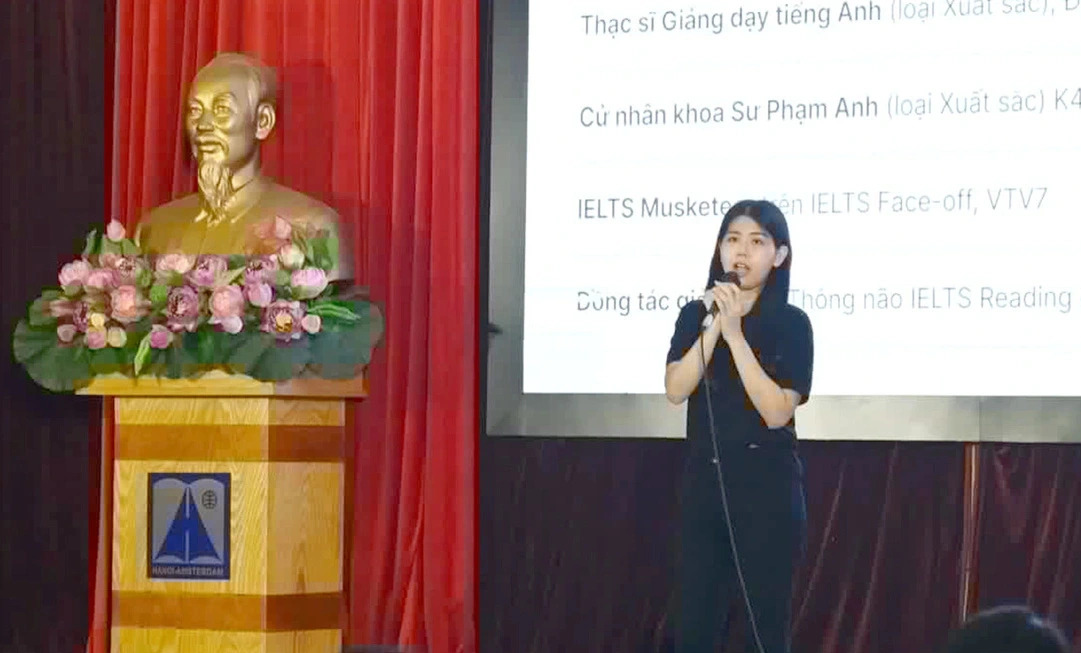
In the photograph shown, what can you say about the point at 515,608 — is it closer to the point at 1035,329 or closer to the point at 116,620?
the point at 116,620

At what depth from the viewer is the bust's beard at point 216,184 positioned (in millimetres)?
4047

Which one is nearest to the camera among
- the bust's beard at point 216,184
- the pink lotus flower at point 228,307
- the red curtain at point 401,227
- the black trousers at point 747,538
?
the pink lotus flower at point 228,307

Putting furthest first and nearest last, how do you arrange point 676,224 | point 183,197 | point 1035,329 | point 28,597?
point 28,597 < point 183,197 < point 676,224 < point 1035,329

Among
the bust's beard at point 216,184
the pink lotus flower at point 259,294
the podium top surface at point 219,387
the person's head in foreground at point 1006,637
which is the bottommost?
the person's head in foreground at point 1006,637

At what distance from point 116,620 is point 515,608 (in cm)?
103

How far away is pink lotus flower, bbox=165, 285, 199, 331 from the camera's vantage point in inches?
146

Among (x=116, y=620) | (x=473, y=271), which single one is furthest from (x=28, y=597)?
(x=473, y=271)

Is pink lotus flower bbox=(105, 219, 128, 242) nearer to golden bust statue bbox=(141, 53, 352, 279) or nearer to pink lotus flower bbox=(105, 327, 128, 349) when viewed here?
golden bust statue bbox=(141, 53, 352, 279)

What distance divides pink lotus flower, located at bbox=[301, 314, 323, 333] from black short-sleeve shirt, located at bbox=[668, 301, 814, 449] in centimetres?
89

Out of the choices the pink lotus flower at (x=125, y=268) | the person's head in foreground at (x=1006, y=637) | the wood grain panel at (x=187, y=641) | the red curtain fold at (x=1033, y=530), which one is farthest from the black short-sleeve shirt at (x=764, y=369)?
the person's head in foreground at (x=1006, y=637)

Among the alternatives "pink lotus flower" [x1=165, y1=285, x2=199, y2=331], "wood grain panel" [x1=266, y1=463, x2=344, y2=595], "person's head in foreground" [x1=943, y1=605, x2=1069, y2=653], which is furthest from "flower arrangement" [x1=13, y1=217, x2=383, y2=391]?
"person's head in foreground" [x1=943, y1=605, x2=1069, y2=653]

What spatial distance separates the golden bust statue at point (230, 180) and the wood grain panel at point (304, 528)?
0.49 m

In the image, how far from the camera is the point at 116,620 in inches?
155

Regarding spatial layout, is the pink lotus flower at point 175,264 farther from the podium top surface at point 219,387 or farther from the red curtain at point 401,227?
the red curtain at point 401,227
